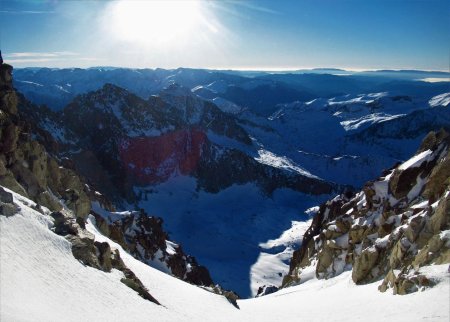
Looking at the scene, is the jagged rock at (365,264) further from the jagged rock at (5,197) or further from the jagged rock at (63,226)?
the jagged rock at (5,197)

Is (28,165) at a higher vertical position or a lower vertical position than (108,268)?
higher

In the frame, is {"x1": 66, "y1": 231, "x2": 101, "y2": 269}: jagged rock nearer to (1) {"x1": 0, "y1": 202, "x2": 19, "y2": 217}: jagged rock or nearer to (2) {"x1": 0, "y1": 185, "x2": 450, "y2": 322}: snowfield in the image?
(2) {"x1": 0, "y1": 185, "x2": 450, "y2": 322}: snowfield

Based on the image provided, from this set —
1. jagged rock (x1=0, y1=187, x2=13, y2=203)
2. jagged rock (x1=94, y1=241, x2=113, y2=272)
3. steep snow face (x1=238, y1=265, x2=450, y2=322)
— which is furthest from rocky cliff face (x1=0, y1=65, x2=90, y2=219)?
steep snow face (x1=238, y1=265, x2=450, y2=322)

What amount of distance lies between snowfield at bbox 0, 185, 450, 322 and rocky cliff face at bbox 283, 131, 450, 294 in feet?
5.95

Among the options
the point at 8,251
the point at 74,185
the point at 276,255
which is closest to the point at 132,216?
the point at 74,185

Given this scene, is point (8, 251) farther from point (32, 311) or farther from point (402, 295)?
point (402, 295)

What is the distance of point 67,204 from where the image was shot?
143ft

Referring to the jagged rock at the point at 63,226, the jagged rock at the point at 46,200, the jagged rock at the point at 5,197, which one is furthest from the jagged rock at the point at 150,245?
the jagged rock at the point at 5,197

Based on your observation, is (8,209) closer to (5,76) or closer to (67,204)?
(67,204)

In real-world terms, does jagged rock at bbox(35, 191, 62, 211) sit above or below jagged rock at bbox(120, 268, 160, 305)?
above

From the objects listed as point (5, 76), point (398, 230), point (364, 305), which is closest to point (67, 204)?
point (5, 76)

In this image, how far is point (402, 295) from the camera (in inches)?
873

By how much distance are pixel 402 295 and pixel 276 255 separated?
11832 centimetres

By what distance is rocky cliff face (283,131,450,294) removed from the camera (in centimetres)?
2408
